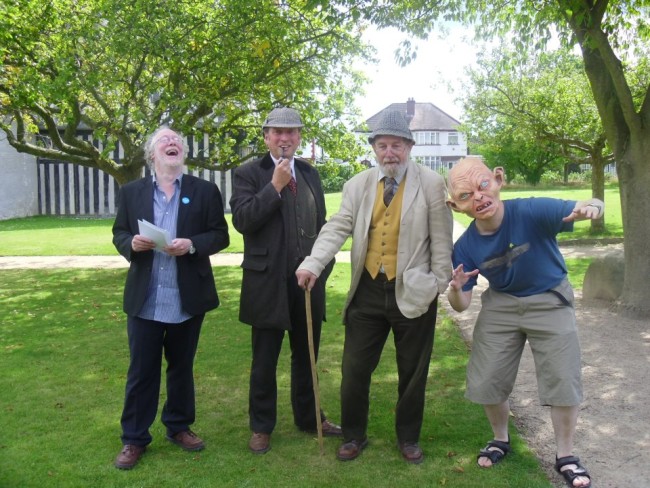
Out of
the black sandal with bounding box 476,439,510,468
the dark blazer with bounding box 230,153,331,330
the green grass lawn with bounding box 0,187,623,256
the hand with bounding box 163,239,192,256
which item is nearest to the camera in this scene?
the hand with bounding box 163,239,192,256

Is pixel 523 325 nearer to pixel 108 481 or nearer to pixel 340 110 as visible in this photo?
pixel 108 481

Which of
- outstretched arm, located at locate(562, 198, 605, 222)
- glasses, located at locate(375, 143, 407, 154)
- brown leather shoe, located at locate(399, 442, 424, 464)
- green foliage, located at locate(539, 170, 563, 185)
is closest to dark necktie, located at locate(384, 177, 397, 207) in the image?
glasses, located at locate(375, 143, 407, 154)

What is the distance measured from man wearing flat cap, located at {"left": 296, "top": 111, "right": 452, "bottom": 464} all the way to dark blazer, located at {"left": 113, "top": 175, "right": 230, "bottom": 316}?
2.28 ft

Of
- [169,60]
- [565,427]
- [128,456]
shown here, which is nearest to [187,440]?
[128,456]

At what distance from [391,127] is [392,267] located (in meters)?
0.84

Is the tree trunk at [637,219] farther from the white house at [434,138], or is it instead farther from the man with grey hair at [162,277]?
the white house at [434,138]

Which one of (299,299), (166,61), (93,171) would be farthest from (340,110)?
(93,171)

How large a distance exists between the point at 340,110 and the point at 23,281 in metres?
6.50

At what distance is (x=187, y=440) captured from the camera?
14.4 ft

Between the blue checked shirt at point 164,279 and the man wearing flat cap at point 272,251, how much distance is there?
40cm

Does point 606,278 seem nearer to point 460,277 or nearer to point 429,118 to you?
point 460,277

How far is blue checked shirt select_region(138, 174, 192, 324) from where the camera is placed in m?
4.12

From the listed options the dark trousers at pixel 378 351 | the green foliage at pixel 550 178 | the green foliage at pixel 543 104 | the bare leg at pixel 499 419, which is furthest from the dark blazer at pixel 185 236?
the green foliage at pixel 550 178

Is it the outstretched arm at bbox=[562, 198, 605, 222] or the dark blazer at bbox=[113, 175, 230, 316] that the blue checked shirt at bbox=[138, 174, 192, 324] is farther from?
the outstretched arm at bbox=[562, 198, 605, 222]
